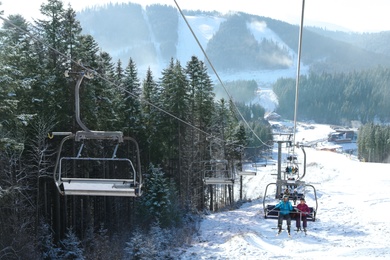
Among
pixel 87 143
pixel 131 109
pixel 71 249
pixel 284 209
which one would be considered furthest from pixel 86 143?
pixel 284 209

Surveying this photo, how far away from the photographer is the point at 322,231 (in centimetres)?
3105

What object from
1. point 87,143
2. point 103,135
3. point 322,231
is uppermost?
point 103,135

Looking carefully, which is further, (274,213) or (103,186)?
(274,213)

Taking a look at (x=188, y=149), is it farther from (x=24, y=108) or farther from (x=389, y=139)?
(x=389, y=139)

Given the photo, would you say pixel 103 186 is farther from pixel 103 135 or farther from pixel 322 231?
pixel 322 231

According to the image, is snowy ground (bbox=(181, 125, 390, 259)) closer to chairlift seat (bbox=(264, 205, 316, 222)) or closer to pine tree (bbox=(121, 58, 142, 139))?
chairlift seat (bbox=(264, 205, 316, 222))

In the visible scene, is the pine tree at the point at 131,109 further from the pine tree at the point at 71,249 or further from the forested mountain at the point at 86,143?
the pine tree at the point at 71,249

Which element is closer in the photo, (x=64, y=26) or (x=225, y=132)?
(x=64, y=26)

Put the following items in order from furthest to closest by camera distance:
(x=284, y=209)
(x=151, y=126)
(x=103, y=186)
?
(x=151, y=126), (x=284, y=209), (x=103, y=186)

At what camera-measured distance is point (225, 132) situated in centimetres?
5031

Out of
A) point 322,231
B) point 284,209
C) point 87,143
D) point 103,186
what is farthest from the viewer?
point 322,231

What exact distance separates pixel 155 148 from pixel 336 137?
137760mm

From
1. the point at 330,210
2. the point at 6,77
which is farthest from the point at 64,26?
the point at 330,210

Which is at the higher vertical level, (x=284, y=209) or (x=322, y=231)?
(x=284, y=209)
